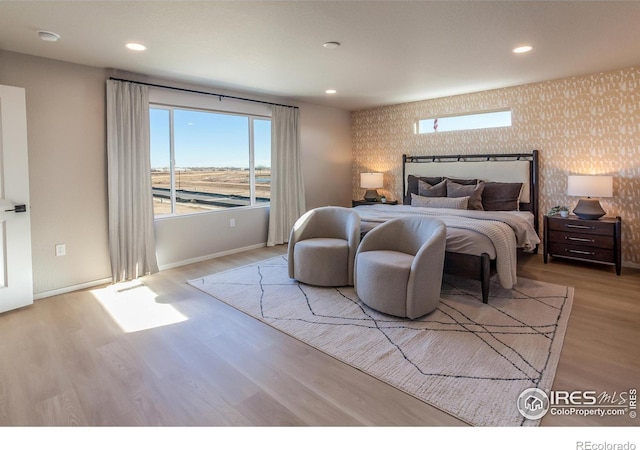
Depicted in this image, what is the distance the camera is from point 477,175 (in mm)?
5402

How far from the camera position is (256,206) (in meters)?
5.79

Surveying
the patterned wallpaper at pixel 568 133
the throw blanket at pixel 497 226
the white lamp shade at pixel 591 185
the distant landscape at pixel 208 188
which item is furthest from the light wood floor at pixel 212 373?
the distant landscape at pixel 208 188

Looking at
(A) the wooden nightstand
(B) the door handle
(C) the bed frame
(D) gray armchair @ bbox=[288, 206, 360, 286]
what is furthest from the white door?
(A) the wooden nightstand

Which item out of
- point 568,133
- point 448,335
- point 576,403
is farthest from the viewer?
point 568,133

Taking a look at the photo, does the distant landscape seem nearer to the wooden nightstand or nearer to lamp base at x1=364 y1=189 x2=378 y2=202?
lamp base at x1=364 y1=189 x2=378 y2=202

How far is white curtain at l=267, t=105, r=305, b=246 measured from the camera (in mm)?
5742

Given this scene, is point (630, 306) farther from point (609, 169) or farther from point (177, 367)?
point (177, 367)

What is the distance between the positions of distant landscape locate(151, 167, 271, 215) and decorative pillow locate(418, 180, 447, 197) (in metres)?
2.41

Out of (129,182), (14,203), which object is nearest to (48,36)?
(14,203)

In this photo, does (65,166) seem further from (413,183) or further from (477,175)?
(477,175)

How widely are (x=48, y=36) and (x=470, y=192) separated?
4916 mm

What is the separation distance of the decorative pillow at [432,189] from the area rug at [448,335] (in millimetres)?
1737

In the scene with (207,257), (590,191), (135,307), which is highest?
(590,191)

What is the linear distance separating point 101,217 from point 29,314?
1.22m
